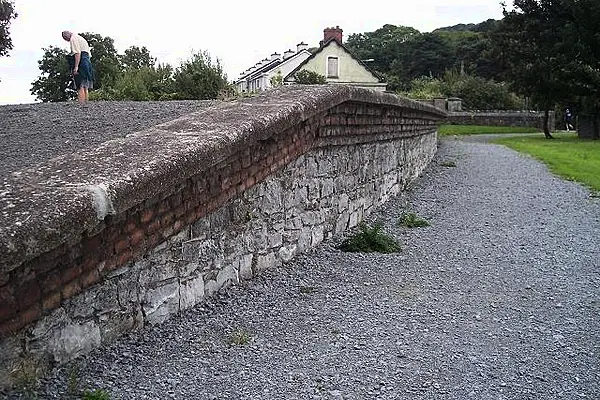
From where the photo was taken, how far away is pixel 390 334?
14.1 ft

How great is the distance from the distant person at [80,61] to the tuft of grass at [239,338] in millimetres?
7570

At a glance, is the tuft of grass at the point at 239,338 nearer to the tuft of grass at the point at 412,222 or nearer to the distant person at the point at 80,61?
the tuft of grass at the point at 412,222

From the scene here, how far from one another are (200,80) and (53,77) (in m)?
35.3

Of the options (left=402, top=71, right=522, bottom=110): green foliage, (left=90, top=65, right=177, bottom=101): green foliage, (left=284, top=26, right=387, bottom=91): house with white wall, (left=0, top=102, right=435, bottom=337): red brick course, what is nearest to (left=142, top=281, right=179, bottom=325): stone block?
(left=0, top=102, right=435, bottom=337): red brick course

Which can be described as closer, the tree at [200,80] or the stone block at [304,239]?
the stone block at [304,239]

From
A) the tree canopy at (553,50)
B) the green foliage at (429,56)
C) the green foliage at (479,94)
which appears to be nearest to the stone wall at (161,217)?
the tree canopy at (553,50)

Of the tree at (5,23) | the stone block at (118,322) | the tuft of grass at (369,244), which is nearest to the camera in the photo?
the stone block at (118,322)

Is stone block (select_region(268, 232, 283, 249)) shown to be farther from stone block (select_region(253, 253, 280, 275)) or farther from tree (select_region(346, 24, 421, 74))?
tree (select_region(346, 24, 421, 74))

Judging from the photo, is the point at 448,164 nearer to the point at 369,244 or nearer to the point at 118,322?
the point at 369,244

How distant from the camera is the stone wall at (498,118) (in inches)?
1681

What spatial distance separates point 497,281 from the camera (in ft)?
18.8

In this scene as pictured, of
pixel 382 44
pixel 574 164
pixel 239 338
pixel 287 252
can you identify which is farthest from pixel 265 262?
pixel 382 44

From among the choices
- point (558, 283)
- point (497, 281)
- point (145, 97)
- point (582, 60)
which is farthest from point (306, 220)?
point (582, 60)

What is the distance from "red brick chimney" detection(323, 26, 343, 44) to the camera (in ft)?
159
